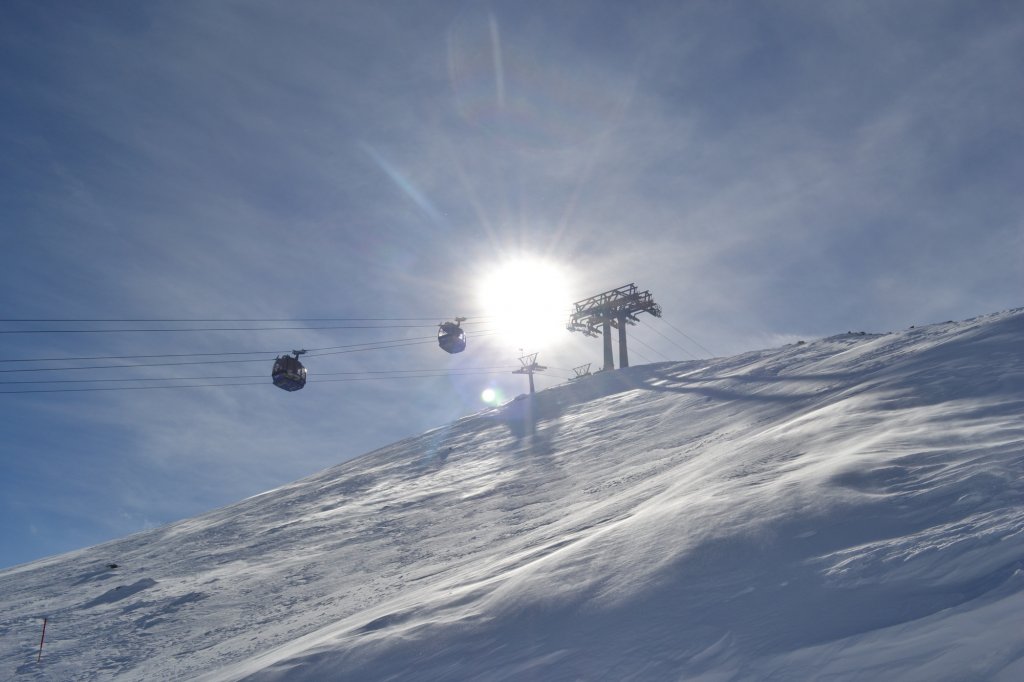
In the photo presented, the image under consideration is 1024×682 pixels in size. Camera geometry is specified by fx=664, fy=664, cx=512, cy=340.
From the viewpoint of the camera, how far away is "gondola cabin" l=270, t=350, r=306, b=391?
94.8 feet

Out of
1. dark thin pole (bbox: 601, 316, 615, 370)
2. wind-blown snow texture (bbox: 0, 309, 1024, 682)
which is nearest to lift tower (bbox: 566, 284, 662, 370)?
dark thin pole (bbox: 601, 316, 615, 370)

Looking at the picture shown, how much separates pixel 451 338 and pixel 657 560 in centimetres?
2717

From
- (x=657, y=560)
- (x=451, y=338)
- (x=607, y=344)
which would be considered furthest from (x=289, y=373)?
(x=657, y=560)

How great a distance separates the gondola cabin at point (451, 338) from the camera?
3303cm

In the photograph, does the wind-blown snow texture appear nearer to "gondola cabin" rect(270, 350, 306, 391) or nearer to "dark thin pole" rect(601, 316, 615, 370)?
"gondola cabin" rect(270, 350, 306, 391)

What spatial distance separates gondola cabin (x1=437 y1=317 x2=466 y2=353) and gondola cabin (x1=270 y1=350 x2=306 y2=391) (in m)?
6.99

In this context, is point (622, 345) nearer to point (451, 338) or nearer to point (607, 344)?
point (607, 344)

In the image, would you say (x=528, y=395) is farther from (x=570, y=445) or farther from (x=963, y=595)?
(x=963, y=595)

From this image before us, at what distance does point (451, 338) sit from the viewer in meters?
33.2

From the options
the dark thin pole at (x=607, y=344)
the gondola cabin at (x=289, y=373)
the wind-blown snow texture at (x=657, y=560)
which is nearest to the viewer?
the wind-blown snow texture at (x=657, y=560)

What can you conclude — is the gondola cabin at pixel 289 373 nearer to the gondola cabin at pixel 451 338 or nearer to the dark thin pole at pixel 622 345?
the gondola cabin at pixel 451 338

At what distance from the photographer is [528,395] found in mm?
32094

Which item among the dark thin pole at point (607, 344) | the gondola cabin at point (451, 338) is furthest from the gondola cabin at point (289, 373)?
the dark thin pole at point (607, 344)

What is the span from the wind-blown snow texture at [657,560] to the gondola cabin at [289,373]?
9.17m
